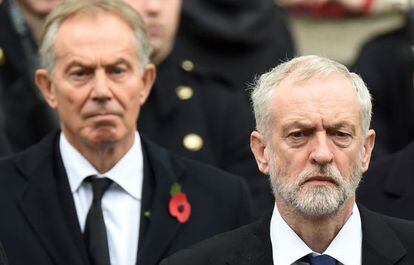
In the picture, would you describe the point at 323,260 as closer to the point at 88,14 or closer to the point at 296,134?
the point at 296,134

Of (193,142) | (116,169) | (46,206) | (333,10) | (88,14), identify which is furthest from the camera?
(333,10)

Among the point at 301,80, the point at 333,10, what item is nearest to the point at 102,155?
the point at 301,80

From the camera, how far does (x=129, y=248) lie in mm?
6086

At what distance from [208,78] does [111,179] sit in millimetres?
1309

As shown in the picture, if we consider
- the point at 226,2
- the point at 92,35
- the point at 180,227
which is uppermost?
the point at 92,35

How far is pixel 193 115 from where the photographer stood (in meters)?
7.17

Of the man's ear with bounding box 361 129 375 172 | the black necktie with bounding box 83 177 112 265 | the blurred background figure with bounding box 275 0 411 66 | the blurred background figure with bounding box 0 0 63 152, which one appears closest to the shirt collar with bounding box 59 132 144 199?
the black necktie with bounding box 83 177 112 265

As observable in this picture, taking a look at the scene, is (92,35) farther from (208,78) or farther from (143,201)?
(208,78)

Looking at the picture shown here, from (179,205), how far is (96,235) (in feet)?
1.40

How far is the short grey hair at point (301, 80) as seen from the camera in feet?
17.9

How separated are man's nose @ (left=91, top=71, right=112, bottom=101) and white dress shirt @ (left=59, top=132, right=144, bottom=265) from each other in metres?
0.26

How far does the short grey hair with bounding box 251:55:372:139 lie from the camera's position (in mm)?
5449

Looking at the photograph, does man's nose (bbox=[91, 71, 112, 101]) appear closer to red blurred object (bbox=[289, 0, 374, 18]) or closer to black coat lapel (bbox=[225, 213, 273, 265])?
black coat lapel (bbox=[225, 213, 273, 265])

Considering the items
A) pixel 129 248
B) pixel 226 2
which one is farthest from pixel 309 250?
pixel 226 2
